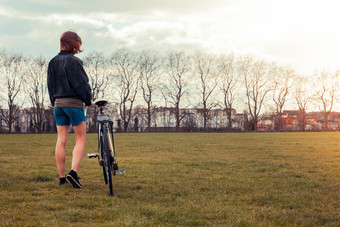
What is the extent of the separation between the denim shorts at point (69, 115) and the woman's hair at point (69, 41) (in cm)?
91

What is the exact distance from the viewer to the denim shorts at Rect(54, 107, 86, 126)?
195 inches

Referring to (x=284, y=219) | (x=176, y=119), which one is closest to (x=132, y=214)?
(x=284, y=219)

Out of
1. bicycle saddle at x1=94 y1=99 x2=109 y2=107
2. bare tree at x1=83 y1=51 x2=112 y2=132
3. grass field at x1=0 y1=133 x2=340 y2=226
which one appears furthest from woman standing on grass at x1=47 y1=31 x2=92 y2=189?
bare tree at x1=83 y1=51 x2=112 y2=132

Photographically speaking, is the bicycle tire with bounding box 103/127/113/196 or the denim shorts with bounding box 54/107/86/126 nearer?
the bicycle tire with bounding box 103/127/113/196

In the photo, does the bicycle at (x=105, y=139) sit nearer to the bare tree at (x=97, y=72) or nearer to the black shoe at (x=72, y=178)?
the black shoe at (x=72, y=178)

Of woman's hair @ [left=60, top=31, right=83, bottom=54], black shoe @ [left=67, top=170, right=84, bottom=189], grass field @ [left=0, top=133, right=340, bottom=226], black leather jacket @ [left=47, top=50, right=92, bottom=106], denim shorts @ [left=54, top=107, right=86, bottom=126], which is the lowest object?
grass field @ [left=0, top=133, right=340, bottom=226]

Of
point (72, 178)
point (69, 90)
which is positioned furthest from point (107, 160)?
point (69, 90)

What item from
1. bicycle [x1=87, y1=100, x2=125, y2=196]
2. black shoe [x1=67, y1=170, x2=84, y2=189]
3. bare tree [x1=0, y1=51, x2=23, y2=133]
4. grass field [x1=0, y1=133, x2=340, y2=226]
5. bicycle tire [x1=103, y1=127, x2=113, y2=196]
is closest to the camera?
grass field [x1=0, y1=133, x2=340, y2=226]

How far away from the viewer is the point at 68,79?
4.93 meters

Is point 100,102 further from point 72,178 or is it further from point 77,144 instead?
point 72,178

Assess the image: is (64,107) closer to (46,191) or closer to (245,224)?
(46,191)

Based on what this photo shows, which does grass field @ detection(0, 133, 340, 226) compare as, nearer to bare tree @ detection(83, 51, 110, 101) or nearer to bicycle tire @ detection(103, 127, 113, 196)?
bicycle tire @ detection(103, 127, 113, 196)

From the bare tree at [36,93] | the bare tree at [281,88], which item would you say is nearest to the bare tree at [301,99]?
the bare tree at [281,88]

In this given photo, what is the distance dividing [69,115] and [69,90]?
1.20 ft
